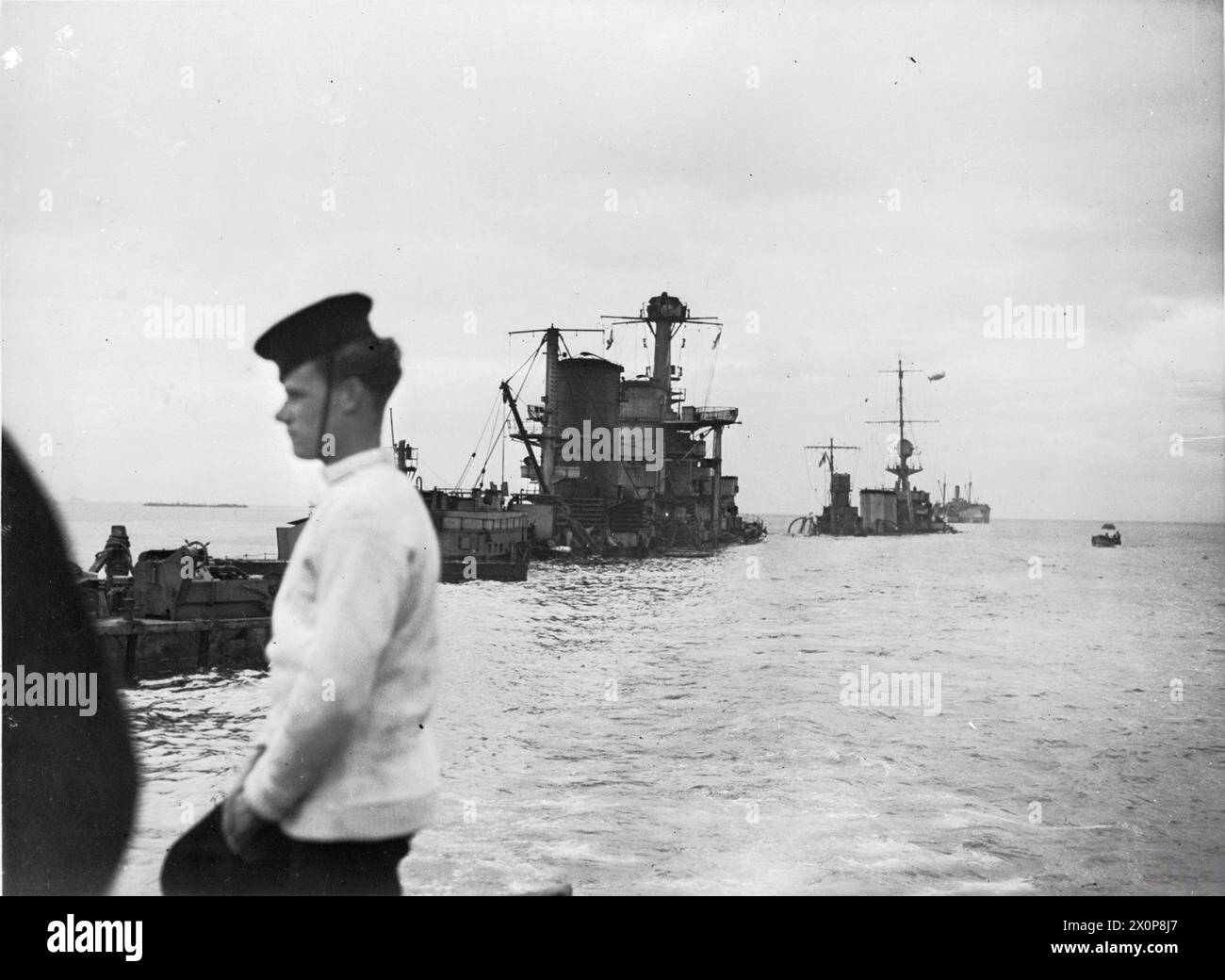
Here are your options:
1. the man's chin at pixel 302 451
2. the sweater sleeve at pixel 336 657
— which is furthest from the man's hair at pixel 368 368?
the sweater sleeve at pixel 336 657

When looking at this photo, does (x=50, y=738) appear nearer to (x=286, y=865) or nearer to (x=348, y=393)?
(x=286, y=865)

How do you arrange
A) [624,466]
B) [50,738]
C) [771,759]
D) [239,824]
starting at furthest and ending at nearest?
1. [624,466]
2. [771,759]
3. [50,738]
4. [239,824]

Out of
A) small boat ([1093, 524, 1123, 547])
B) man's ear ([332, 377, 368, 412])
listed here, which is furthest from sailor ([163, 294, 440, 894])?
small boat ([1093, 524, 1123, 547])

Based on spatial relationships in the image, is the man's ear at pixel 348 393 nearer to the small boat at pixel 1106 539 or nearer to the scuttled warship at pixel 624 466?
the scuttled warship at pixel 624 466

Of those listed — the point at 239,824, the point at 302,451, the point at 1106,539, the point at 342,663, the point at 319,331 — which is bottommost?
the point at 1106,539

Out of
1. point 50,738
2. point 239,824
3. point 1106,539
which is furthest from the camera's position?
point 1106,539

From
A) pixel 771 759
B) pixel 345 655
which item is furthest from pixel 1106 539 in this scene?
pixel 345 655
